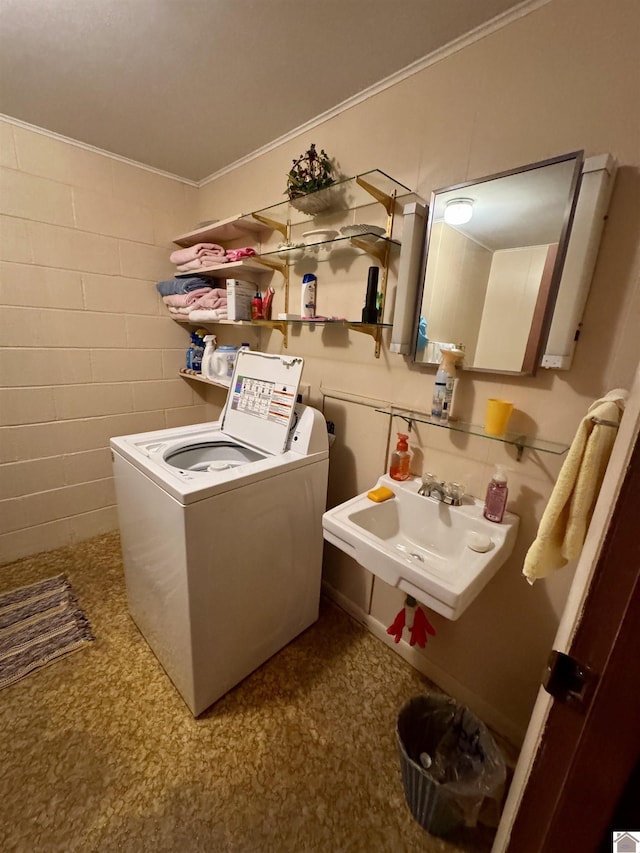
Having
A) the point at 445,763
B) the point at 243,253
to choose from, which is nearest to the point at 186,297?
the point at 243,253

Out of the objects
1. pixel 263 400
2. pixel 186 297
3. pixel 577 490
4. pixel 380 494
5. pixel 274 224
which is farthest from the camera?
pixel 186 297

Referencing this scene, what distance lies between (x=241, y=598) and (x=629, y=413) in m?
1.26

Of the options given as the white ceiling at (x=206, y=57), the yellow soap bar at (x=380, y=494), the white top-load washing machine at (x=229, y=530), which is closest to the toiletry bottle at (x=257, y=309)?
the white top-load washing machine at (x=229, y=530)

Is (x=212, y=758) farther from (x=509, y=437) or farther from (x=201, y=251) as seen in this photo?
(x=201, y=251)

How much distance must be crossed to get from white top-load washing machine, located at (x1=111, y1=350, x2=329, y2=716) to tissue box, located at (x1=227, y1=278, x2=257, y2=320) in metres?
0.30

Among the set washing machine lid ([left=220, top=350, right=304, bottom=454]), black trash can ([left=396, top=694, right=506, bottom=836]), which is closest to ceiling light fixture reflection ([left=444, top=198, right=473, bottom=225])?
washing machine lid ([left=220, top=350, right=304, bottom=454])

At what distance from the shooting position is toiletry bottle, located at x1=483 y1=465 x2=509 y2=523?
1072mm

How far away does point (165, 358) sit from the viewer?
2.34m

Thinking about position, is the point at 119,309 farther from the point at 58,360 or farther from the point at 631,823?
the point at 631,823

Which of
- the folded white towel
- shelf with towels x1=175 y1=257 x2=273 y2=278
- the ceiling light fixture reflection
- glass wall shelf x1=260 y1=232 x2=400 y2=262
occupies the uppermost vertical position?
the ceiling light fixture reflection

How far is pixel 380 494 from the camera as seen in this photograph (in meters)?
1.27

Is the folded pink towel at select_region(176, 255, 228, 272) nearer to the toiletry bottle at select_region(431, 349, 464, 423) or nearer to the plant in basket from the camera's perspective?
the plant in basket

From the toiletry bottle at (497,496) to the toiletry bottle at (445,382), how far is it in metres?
0.24

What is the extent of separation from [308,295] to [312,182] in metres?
0.44
